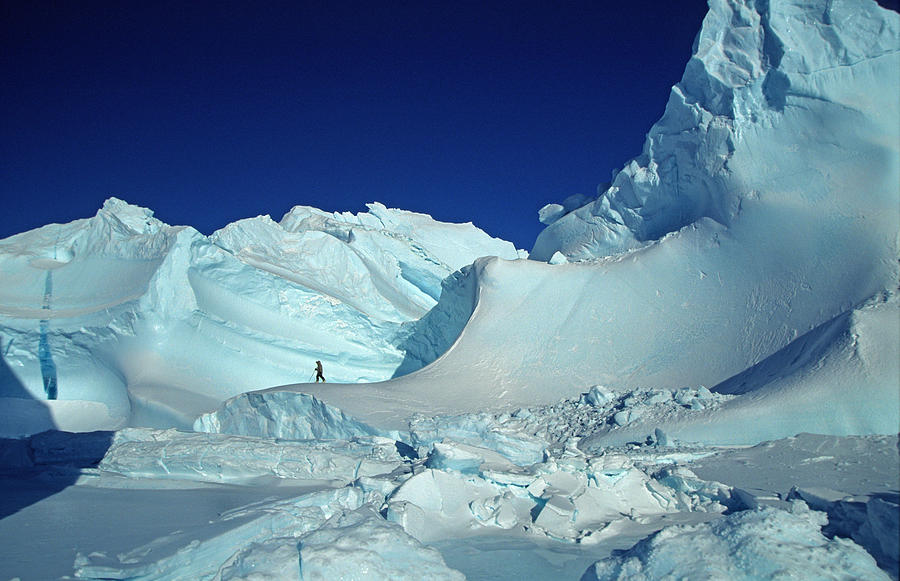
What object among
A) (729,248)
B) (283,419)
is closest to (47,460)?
(283,419)

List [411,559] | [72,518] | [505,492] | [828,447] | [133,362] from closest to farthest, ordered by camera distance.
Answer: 1. [411,559]
2. [72,518]
3. [505,492]
4. [828,447]
5. [133,362]

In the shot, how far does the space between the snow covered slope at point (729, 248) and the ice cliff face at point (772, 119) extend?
2 cm

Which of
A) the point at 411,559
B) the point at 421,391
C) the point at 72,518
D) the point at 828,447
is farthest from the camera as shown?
the point at 421,391

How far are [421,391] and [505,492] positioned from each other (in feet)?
12.1

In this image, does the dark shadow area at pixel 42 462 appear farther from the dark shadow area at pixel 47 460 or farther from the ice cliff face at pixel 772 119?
the ice cliff face at pixel 772 119

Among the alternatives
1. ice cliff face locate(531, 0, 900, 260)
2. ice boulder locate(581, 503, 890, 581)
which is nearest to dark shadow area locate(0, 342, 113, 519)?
ice boulder locate(581, 503, 890, 581)

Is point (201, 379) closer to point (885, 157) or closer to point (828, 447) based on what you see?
point (828, 447)

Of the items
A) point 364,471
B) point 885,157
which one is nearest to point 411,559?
point 364,471

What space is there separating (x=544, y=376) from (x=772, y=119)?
15.4 ft

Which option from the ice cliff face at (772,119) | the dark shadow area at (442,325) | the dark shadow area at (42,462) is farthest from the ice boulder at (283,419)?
the ice cliff face at (772,119)

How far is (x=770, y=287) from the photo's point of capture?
A: 287 inches

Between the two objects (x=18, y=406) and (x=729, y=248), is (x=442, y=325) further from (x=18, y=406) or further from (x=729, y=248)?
(x=18, y=406)

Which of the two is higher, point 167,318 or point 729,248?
point 167,318

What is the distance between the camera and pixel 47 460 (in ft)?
21.1
